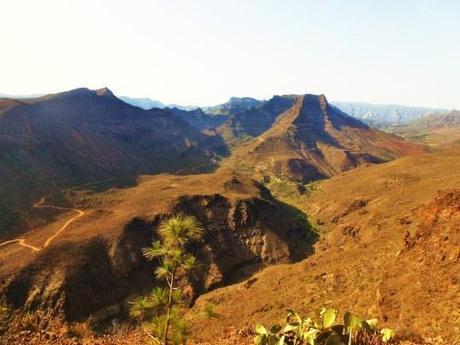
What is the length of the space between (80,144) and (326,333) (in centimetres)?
10366

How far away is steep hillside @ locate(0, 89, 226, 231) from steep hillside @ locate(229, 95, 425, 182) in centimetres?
1699

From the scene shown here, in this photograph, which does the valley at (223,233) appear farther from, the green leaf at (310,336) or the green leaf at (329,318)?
the green leaf at (310,336)

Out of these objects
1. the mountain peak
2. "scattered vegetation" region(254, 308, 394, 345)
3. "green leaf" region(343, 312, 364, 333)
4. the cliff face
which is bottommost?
the cliff face

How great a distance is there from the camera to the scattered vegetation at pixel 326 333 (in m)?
11.7

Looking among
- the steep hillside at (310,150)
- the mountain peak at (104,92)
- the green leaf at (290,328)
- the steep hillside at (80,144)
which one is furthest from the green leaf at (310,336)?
the mountain peak at (104,92)

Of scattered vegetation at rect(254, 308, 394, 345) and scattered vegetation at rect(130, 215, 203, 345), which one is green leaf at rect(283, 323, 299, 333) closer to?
scattered vegetation at rect(254, 308, 394, 345)

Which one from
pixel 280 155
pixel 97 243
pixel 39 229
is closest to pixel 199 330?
pixel 97 243

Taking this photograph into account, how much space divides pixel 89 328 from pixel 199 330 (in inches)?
500

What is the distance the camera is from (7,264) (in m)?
45.5

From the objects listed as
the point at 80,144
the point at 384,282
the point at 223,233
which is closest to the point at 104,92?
the point at 80,144

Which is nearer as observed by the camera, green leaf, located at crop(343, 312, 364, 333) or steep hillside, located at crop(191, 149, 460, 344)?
green leaf, located at crop(343, 312, 364, 333)

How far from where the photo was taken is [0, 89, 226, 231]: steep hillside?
260 feet

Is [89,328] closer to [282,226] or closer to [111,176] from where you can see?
[282,226]

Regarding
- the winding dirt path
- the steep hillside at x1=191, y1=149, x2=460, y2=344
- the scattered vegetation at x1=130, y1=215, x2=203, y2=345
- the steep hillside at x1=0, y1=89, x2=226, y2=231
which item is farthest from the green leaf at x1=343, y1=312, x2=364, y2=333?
the steep hillside at x1=0, y1=89, x2=226, y2=231
